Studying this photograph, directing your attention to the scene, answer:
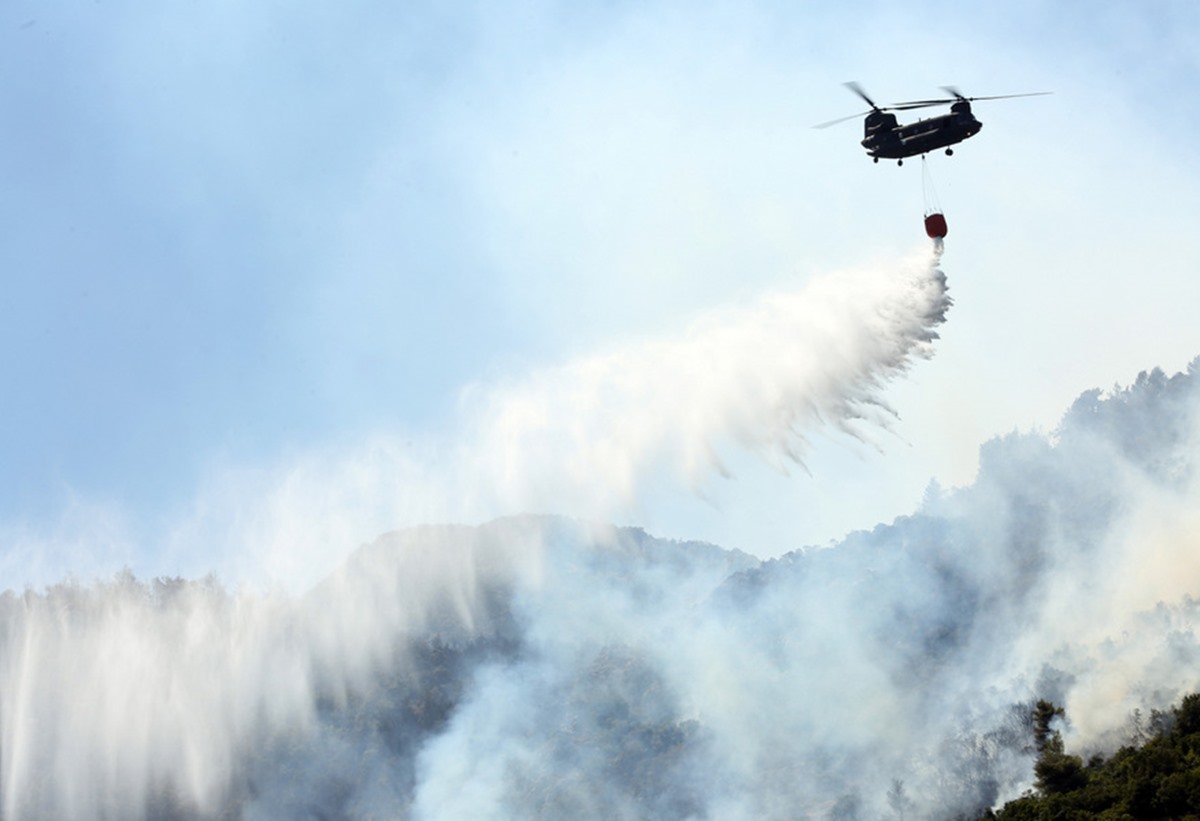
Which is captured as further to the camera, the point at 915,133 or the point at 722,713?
the point at 722,713

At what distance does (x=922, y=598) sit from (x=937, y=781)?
59.2 metres

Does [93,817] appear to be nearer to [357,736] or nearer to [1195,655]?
[357,736]

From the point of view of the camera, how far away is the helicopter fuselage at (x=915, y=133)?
84.9 meters

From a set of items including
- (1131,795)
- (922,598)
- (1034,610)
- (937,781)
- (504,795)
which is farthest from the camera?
(922,598)

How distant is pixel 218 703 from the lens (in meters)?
174

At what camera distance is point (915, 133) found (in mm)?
86562

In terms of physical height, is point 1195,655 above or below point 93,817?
below

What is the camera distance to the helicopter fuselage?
278 feet

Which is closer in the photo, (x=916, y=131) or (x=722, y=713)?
(x=916, y=131)

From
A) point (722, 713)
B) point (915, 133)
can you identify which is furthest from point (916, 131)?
point (722, 713)

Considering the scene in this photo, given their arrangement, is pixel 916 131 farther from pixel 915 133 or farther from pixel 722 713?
pixel 722 713

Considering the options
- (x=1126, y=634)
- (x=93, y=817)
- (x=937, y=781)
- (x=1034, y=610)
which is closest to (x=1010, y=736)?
(x=937, y=781)

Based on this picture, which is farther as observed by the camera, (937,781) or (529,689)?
(529,689)

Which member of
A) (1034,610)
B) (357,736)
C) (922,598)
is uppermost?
(357,736)
